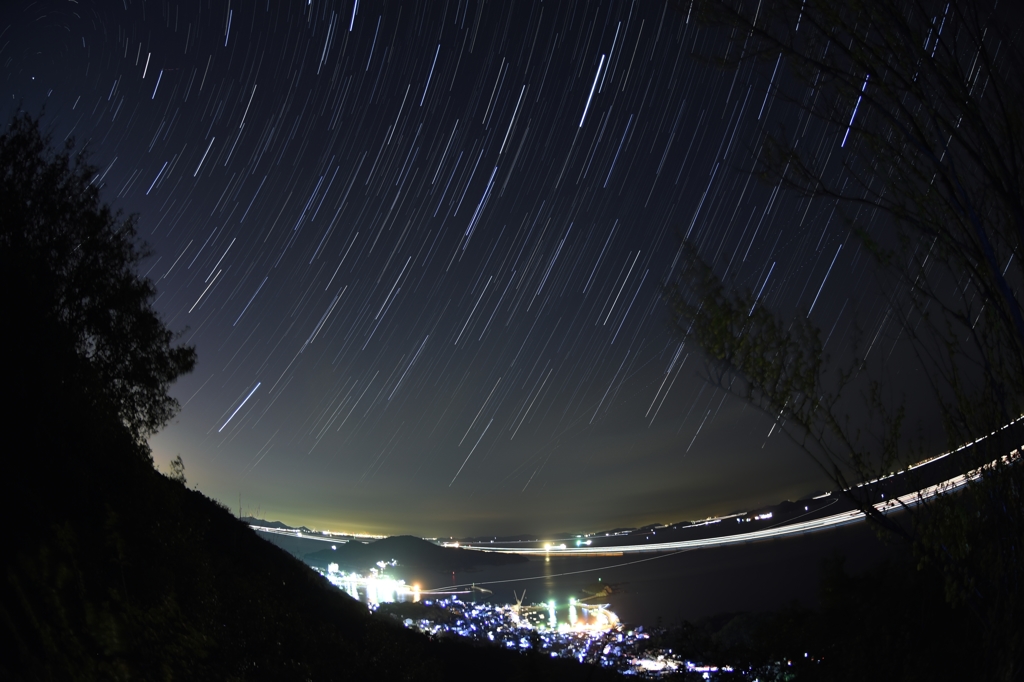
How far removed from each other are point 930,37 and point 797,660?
24.4 ft

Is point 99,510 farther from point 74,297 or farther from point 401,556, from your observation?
point 401,556

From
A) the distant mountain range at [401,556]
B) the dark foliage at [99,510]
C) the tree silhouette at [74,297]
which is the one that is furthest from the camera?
the distant mountain range at [401,556]

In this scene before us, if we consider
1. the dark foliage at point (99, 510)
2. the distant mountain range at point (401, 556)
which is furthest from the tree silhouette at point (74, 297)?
the distant mountain range at point (401, 556)

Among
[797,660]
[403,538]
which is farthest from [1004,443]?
[403,538]

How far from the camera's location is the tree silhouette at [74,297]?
20.8 ft

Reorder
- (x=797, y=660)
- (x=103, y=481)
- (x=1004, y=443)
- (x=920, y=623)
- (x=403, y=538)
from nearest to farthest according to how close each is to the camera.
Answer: (x=1004, y=443)
(x=103, y=481)
(x=797, y=660)
(x=920, y=623)
(x=403, y=538)

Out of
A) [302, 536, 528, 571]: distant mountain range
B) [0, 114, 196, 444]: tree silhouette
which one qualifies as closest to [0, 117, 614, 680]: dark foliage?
[0, 114, 196, 444]: tree silhouette

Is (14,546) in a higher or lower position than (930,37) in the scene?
Result: lower

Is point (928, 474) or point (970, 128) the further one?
point (928, 474)

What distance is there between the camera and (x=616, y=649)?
38.2 feet

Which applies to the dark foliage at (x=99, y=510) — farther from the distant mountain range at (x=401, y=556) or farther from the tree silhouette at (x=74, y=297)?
the distant mountain range at (x=401, y=556)

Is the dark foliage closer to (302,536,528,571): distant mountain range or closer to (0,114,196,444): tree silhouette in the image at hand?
(0,114,196,444): tree silhouette

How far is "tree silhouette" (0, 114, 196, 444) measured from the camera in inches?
250

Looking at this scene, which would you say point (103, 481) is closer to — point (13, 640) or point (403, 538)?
point (13, 640)
